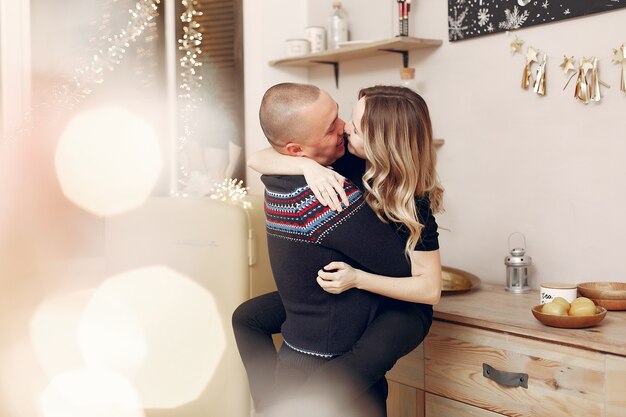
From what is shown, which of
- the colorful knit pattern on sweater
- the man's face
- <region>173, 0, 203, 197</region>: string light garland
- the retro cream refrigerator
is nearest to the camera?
the colorful knit pattern on sweater

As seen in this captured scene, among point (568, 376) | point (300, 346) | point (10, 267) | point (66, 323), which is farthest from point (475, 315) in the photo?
point (10, 267)

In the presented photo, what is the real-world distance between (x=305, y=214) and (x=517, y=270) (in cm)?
112

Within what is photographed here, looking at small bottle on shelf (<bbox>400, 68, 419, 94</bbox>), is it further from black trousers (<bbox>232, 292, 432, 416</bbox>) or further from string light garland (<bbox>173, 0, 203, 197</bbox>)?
black trousers (<bbox>232, 292, 432, 416</bbox>)

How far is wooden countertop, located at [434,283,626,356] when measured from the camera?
182cm

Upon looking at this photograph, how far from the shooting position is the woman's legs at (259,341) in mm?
1874

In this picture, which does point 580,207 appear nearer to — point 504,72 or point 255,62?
point 504,72

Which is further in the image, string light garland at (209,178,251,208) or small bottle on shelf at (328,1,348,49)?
small bottle on shelf at (328,1,348,49)

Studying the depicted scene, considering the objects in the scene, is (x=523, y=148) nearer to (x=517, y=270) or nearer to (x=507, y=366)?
(x=517, y=270)

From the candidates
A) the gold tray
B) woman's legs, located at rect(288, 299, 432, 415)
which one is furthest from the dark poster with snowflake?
woman's legs, located at rect(288, 299, 432, 415)

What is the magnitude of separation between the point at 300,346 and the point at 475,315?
0.63 m

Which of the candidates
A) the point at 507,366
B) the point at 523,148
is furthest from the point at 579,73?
the point at 507,366

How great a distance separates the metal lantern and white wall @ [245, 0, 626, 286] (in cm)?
12

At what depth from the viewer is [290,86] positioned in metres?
1.77

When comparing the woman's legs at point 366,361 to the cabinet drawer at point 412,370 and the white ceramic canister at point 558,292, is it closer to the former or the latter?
the cabinet drawer at point 412,370
